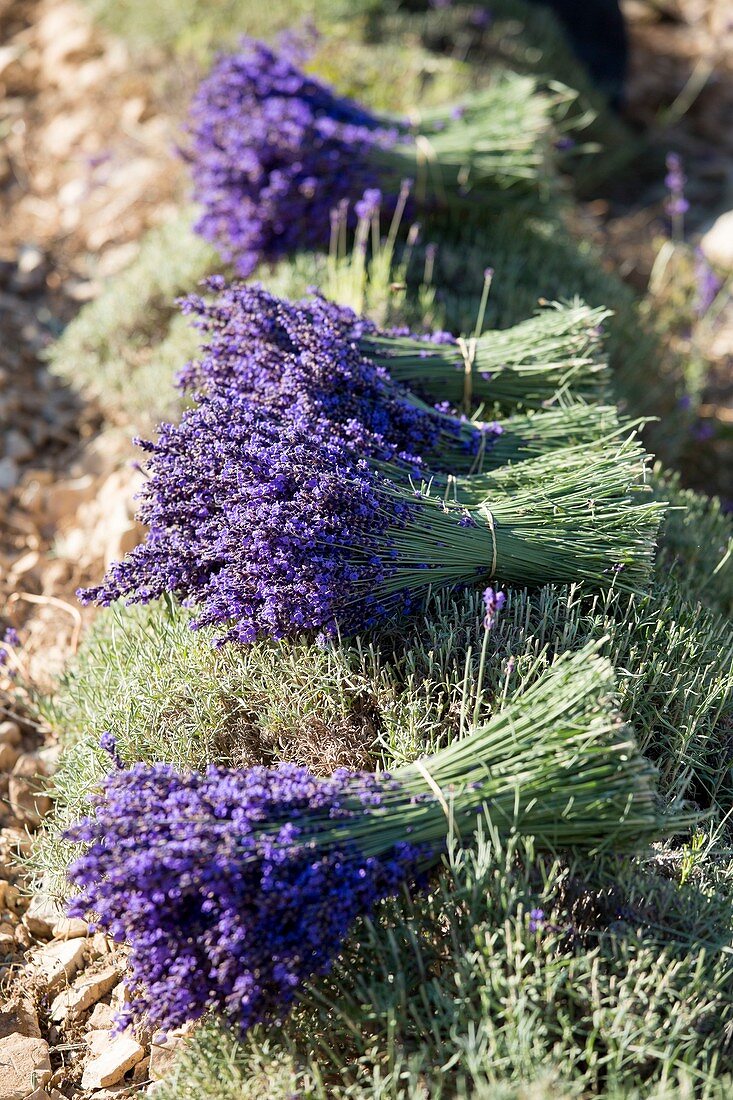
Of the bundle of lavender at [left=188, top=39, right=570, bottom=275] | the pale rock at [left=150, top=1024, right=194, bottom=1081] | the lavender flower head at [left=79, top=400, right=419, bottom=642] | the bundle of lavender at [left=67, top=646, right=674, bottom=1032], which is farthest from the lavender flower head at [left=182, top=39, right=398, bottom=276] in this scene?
the pale rock at [left=150, top=1024, right=194, bottom=1081]

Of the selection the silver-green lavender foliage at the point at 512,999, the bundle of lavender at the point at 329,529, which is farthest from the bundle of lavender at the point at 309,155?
the silver-green lavender foliage at the point at 512,999

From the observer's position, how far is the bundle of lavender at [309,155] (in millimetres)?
3410

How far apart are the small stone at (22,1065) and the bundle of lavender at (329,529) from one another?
0.91 meters

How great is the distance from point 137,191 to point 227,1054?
411cm

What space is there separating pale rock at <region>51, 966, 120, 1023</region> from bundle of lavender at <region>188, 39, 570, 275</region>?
235 cm

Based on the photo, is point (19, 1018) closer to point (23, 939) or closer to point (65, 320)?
point (23, 939)

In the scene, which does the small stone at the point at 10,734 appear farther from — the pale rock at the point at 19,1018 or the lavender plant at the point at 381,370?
the lavender plant at the point at 381,370

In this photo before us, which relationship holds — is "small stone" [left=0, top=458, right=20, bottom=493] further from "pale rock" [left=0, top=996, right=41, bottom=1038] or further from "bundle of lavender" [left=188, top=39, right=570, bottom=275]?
"pale rock" [left=0, top=996, right=41, bottom=1038]

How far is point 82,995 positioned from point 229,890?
2.26ft

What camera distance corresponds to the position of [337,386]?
2.45 m

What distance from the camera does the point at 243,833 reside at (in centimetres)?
167

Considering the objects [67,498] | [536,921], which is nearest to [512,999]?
[536,921]

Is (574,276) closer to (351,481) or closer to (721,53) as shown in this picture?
(351,481)

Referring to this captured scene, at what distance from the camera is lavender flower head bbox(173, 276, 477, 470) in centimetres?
239
